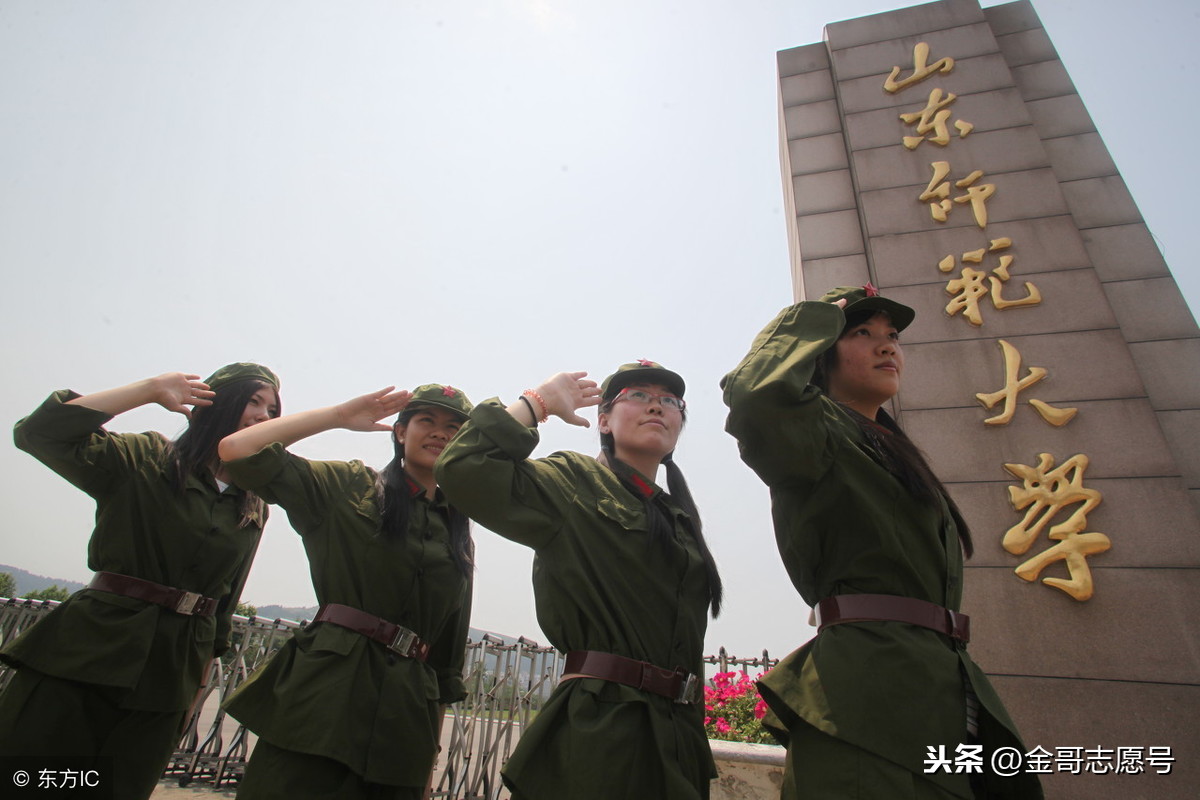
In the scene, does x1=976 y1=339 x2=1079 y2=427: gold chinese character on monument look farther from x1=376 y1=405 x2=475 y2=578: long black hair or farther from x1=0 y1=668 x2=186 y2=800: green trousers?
x1=0 y1=668 x2=186 y2=800: green trousers

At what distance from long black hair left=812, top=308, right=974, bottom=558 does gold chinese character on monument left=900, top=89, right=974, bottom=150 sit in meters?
5.10

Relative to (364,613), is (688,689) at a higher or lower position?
lower

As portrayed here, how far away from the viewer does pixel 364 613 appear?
2164mm

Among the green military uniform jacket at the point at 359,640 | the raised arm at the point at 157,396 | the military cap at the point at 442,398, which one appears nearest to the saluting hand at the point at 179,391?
the raised arm at the point at 157,396

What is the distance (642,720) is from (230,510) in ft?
7.26

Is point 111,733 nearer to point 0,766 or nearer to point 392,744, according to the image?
point 0,766

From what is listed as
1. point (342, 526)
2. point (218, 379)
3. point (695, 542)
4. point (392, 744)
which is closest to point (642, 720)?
point (695, 542)

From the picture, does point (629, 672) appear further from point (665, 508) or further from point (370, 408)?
point (370, 408)

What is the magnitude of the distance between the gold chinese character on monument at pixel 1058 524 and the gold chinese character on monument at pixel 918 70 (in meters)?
4.31

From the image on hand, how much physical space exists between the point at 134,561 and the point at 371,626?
3.76 ft

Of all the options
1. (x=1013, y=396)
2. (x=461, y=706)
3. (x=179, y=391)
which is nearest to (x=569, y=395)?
(x=179, y=391)

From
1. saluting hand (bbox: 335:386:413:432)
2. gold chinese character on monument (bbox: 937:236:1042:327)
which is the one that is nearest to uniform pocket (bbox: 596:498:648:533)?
saluting hand (bbox: 335:386:413:432)

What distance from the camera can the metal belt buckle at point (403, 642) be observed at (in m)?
2.17

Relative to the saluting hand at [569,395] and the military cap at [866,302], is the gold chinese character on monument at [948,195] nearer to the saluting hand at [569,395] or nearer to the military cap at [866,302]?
the military cap at [866,302]
